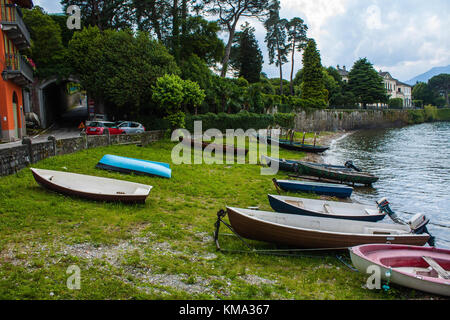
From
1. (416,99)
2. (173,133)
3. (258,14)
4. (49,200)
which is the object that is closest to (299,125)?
(258,14)

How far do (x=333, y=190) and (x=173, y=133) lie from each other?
1617 cm

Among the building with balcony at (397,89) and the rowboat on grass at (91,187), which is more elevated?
the building with balcony at (397,89)

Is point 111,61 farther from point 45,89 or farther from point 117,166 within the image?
point 117,166

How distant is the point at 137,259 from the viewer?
7934 millimetres

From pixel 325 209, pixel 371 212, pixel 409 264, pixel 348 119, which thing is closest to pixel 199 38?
pixel 325 209

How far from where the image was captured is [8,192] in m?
11.4

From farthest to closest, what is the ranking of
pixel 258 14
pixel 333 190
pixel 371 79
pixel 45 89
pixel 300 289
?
pixel 371 79 → pixel 258 14 → pixel 45 89 → pixel 333 190 → pixel 300 289

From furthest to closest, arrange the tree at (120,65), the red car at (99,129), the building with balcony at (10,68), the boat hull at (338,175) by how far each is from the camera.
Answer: the tree at (120,65) < the red car at (99,129) < the building with balcony at (10,68) < the boat hull at (338,175)

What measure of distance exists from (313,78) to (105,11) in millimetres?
45601

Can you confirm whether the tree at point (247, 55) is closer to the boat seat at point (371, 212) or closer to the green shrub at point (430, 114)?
the boat seat at point (371, 212)

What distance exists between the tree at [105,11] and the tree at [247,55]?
28214mm

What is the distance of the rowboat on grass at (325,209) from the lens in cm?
1113

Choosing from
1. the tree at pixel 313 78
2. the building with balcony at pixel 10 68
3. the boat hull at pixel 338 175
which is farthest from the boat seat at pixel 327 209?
the tree at pixel 313 78
